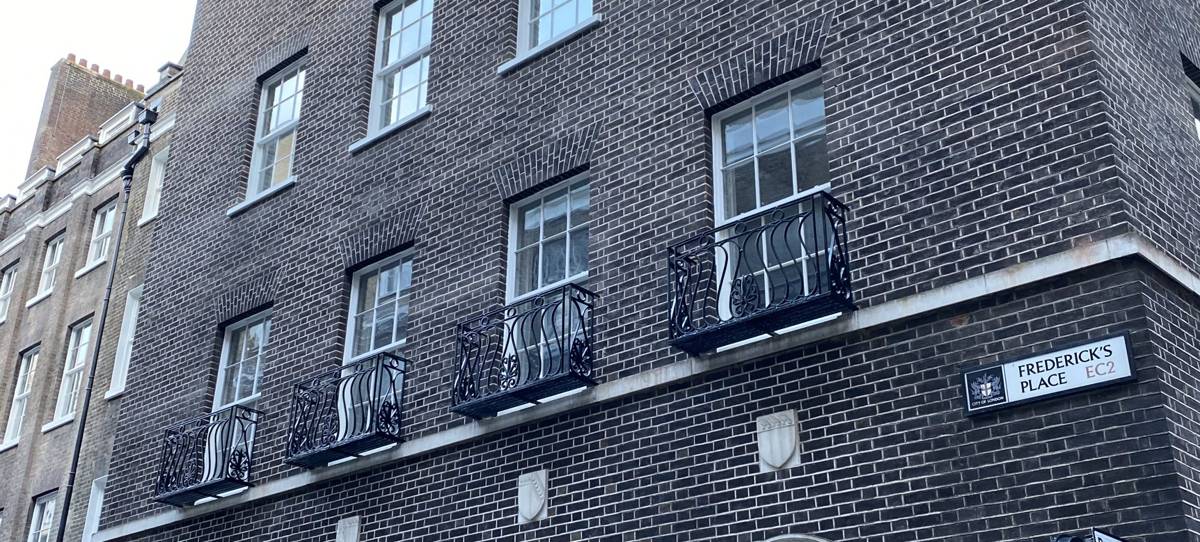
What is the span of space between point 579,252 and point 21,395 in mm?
17153

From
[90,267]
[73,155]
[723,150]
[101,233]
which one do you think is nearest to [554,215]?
[723,150]

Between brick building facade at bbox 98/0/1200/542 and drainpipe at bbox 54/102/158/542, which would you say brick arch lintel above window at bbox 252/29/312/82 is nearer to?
brick building facade at bbox 98/0/1200/542

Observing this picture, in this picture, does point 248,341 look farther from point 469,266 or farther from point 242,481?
point 469,266

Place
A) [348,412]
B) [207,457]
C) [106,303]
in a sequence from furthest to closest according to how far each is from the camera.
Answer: [106,303]
[207,457]
[348,412]

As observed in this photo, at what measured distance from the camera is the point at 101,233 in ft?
79.4

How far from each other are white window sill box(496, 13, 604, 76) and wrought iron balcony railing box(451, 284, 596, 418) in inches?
108

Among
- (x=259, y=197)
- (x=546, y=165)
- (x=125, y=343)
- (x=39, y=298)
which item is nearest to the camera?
(x=546, y=165)

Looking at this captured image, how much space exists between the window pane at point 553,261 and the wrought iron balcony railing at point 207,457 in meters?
4.20

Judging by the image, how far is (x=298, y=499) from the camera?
13430 mm

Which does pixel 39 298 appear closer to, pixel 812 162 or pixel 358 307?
pixel 358 307

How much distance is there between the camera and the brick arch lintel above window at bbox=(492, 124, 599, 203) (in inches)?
472

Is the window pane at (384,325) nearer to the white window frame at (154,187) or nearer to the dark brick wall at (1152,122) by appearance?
the dark brick wall at (1152,122)

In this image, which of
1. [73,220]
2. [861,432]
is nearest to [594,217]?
[861,432]

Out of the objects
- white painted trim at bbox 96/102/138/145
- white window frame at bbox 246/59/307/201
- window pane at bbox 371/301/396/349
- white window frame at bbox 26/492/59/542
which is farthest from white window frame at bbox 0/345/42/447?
window pane at bbox 371/301/396/349
